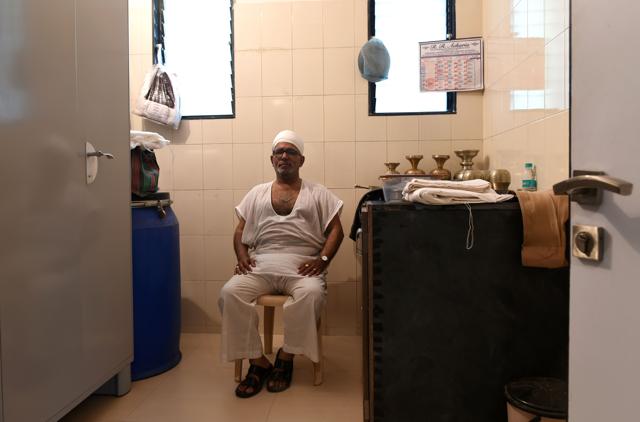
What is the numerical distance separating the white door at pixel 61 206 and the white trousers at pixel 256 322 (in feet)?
1.53

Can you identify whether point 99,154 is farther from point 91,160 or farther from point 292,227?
point 292,227

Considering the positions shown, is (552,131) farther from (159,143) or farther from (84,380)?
(84,380)

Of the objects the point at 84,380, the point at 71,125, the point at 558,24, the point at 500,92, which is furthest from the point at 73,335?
the point at 500,92

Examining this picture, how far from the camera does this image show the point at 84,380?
169 cm

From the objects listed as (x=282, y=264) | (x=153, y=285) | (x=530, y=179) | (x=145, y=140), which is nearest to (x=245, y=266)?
(x=282, y=264)

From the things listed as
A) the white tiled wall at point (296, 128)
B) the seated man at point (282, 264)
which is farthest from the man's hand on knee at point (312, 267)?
the white tiled wall at point (296, 128)

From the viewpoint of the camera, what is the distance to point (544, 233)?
1308 mm

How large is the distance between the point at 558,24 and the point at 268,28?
Result: 177 centimetres

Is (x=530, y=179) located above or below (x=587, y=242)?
above

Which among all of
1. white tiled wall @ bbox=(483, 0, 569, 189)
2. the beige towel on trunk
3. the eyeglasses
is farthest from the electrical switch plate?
the eyeglasses

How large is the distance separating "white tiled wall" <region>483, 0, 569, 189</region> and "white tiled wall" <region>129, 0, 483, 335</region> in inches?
11.2

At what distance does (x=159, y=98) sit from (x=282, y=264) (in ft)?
4.56

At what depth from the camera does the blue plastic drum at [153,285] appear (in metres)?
2.16

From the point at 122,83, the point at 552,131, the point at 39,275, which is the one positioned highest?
the point at 122,83
